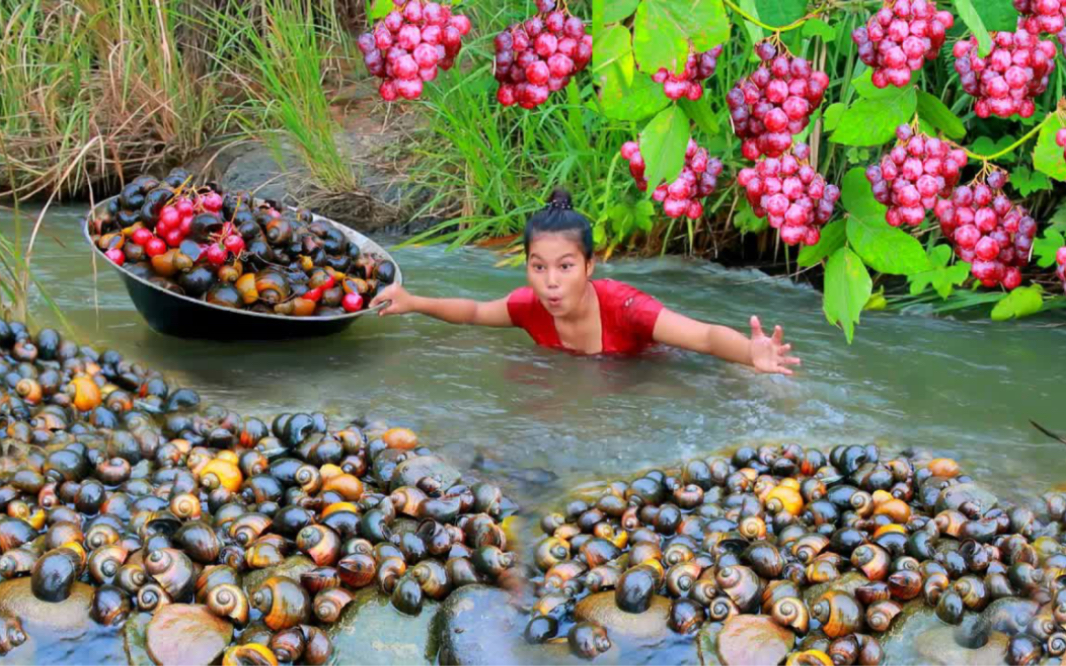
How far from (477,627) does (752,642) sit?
51 cm

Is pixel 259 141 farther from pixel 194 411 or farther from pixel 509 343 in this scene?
pixel 194 411

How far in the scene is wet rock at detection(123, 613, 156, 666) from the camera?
2.24m

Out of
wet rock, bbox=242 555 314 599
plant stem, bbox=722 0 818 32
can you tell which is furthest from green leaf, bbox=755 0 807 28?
wet rock, bbox=242 555 314 599

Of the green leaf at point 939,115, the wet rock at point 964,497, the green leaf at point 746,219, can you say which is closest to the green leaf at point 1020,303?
the green leaf at point 746,219

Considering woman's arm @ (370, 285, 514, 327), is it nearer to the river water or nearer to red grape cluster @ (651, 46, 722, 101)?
the river water

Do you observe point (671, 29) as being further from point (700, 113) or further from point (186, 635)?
point (186, 635)

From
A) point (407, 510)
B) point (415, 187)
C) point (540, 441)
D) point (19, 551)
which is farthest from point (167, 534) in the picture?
point (415, 187)

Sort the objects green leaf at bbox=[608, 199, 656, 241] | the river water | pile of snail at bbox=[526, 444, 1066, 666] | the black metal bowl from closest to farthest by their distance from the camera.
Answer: pile of snail at bbox=[526, 444, 1066, 666] → the river water → the black metal bowl → green leaf at bbox=[608, 199, 656, 241]

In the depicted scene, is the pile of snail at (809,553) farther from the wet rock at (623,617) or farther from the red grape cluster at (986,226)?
the red grape cluster at (986,226)

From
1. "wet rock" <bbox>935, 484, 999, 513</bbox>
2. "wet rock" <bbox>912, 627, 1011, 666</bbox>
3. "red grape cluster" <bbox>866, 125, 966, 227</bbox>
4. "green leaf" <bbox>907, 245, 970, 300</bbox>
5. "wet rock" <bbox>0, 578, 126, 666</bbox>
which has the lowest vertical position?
"wet rock" <bbox>0, 578, 126, 666</bbox>

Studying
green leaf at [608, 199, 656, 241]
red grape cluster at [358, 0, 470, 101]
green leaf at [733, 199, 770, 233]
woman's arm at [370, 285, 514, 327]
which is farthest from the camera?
green leaf at [608, 199, 656, 241]

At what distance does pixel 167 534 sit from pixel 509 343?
1.78 meters

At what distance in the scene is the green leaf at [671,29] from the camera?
176cm

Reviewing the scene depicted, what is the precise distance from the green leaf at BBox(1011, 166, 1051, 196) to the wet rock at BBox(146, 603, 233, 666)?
3031 mm
